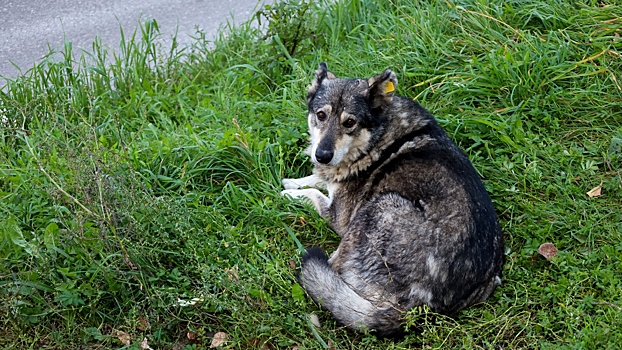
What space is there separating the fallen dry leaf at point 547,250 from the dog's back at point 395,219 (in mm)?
313

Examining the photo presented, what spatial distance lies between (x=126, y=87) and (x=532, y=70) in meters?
3.34

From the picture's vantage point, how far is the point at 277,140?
473cm

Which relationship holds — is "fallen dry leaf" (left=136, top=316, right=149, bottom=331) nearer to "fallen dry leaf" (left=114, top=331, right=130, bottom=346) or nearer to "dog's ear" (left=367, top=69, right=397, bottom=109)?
"fallen dry leaf" (left=114, top=331, right=130, bottom=346)

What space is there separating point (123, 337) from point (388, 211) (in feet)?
5.51

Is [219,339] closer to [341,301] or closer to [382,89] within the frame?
[341,301]

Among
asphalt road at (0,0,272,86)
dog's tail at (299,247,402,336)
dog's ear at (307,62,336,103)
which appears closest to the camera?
dog's tail at (299,247,402,336)

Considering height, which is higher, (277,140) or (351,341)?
(277,140)

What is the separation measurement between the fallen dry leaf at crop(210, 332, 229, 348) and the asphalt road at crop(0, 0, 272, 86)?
11.1 feet

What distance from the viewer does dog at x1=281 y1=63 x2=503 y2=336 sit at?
3465mm

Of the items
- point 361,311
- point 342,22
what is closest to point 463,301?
point 361,311

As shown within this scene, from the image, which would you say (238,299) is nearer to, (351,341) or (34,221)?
(351,341)

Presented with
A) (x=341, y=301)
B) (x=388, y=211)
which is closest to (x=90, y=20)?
(x=388, y=211)

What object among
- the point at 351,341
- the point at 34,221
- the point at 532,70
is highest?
the point at 532,70

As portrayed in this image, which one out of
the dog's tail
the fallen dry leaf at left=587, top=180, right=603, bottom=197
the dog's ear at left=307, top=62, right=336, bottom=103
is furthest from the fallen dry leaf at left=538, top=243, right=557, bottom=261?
the dog's ear at left=307, top=62, right=336, bottom=103
